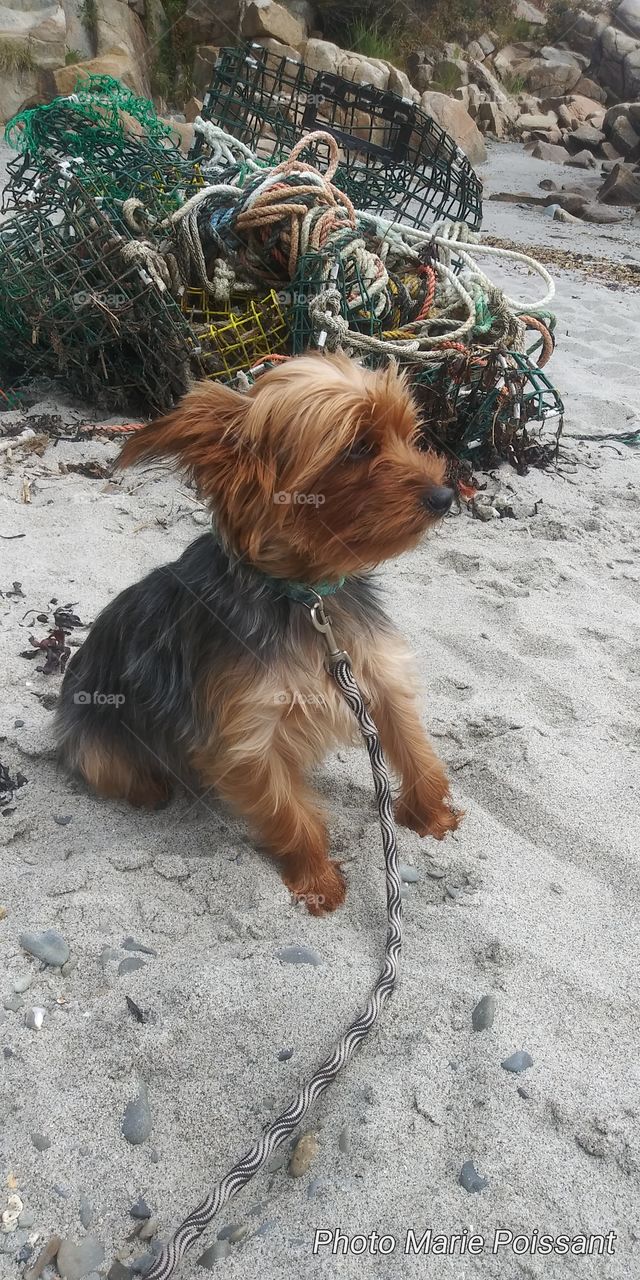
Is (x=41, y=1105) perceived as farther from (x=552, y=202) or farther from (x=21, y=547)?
(x=552, y=202)

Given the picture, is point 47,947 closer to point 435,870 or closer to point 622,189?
point 435,870

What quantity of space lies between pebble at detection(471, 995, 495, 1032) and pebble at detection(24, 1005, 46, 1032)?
3.95 ft

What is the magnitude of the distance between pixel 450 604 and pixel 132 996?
2.56 m

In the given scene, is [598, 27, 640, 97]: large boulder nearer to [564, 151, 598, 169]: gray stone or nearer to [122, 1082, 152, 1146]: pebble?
[564, 151, 598, 169]: gray stone

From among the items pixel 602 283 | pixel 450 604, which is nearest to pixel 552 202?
pixel 602 283

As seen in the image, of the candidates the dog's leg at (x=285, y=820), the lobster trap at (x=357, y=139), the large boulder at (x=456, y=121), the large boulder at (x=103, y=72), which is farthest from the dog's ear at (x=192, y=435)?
the large boulder at (x=456, y=121)

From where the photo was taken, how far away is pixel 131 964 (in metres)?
2.55

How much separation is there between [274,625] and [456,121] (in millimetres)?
19187

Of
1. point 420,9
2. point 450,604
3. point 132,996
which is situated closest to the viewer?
point 132,996

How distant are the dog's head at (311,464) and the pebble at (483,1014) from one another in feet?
4.24

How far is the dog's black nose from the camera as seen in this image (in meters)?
2.36

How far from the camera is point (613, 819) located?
10.1 ft

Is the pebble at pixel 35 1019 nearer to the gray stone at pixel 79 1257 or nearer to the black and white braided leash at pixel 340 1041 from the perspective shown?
the gray stone at pixel 79 1257

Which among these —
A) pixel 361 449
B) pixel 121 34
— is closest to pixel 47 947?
pixel 361 449
